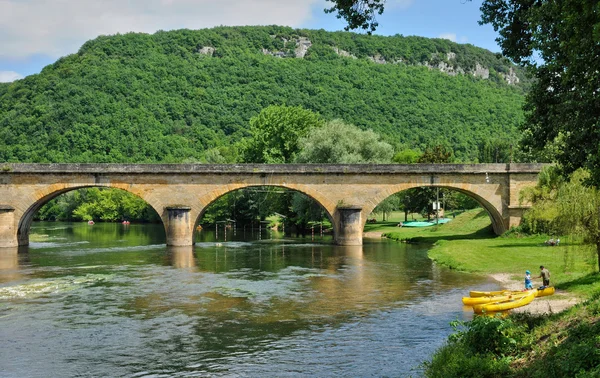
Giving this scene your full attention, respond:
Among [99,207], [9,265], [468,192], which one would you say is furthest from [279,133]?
[99,207]

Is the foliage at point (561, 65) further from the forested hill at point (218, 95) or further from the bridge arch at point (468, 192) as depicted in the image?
the forested hill at point (218, 95)

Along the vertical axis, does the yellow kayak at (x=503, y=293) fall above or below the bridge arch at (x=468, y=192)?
below

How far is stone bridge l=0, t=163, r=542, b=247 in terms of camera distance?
46.2m

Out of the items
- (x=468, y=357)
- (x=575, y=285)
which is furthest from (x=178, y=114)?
(x=468, y=357)

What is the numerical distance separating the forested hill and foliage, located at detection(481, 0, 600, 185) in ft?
243

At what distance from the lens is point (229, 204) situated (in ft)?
242

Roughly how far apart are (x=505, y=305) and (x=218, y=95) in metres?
98.8

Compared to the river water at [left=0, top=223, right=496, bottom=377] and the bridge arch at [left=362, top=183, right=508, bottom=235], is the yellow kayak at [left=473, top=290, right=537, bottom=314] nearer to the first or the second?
the river water at [left=0, top=223, right=496, bottom=377]

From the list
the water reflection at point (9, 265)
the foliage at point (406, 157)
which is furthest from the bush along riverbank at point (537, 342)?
the foliage at point (406, 157)

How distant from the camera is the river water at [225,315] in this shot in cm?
1623

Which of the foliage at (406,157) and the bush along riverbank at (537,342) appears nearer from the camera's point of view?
the bush along riverbank at (537,342)

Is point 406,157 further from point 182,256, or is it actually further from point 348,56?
point 348,56

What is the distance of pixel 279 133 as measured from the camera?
72.6m

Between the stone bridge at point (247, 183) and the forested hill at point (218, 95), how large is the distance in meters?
43.6
